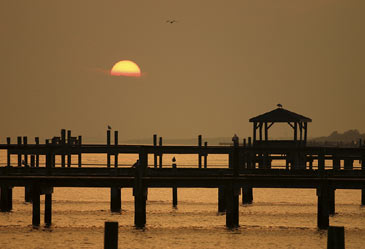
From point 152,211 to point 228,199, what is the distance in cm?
1240

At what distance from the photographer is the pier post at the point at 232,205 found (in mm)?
32406

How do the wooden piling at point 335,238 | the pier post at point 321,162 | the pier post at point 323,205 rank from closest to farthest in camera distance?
1. the wooden piling at point 335,238
2. the pier post at point 323,205
3. the pier post at point 321,162

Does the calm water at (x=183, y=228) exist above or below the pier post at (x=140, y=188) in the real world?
below

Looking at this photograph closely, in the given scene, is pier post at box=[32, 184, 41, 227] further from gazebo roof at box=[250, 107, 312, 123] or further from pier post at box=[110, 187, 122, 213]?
gazebo roof at box=[250, 107, 312, 123]

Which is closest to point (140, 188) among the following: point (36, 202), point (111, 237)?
point (36, 202)

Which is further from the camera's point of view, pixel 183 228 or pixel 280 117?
pixel 280 117

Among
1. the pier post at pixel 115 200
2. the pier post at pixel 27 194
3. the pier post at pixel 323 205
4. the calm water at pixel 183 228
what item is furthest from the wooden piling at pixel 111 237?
the pier post at pixel 27 194

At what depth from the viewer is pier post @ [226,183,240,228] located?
3241cm

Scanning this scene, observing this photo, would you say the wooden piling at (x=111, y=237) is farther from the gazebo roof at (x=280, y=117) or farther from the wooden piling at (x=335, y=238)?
the gazebo roof at (x=280, y=117)

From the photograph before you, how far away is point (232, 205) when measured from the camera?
108ft

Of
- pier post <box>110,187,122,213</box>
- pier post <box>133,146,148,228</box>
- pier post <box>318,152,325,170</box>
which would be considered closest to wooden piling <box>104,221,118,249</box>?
pier post <box>133,146,148,228</box>

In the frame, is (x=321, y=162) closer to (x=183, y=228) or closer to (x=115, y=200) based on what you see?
(x=183, y=228)

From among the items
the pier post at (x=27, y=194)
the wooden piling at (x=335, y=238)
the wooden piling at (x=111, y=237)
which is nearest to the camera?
the wooden piling at (x=335, y=238)

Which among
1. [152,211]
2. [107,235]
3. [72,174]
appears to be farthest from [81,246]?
[152,211]
